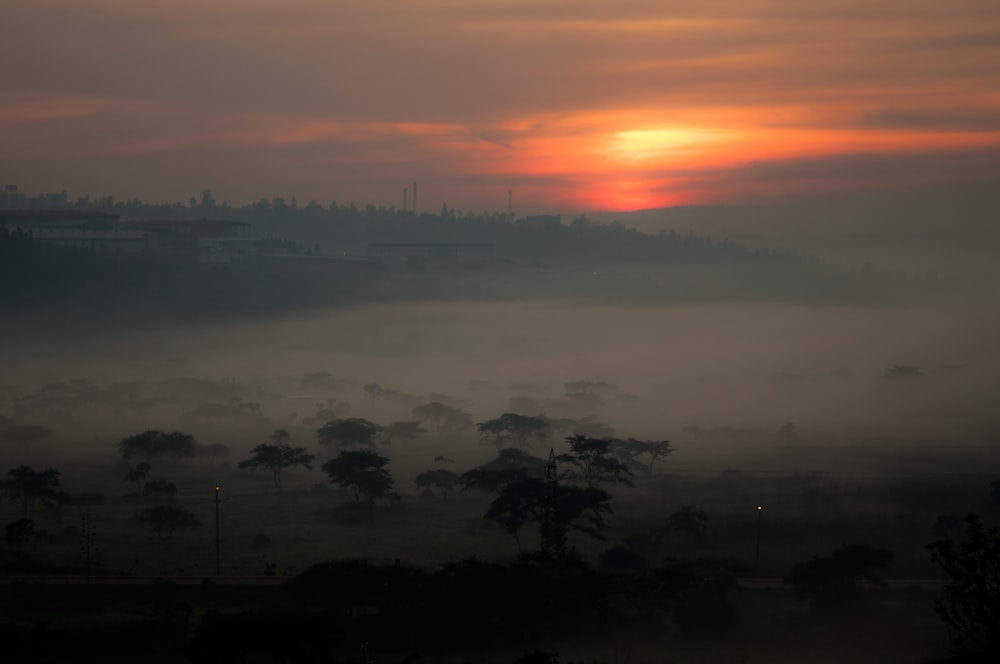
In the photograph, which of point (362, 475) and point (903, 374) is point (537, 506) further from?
point (903, 374)

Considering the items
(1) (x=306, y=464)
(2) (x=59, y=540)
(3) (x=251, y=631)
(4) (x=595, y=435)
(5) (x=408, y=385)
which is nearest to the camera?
(3) (x=251, y=631)

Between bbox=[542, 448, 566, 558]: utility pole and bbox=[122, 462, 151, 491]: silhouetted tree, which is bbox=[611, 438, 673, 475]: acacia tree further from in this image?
bbox=[122, 462, 151, 491]: silhouetted tree

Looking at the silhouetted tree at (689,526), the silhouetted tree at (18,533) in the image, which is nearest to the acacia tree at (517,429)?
the silhouetted tree at (689,526)

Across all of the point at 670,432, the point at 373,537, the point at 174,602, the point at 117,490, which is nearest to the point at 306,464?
the point at 117,490

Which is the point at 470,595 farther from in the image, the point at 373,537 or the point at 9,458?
the point at 9,458

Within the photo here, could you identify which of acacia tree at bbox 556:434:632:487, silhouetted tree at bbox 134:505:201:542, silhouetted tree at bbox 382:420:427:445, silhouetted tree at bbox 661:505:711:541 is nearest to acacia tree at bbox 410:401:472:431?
silhouetted tree at bbox 382:420:427:445

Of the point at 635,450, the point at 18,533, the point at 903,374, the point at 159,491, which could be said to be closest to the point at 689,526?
the point at 635,450
